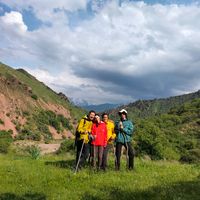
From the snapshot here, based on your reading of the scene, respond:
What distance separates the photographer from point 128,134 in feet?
51.3

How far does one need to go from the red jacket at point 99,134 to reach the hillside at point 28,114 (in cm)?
8839

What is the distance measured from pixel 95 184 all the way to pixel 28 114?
107m

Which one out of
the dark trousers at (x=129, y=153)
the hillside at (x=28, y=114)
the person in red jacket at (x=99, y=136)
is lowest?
the dark trousers at (x=129, y=153)

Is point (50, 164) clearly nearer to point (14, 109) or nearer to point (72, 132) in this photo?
point (14, 109)

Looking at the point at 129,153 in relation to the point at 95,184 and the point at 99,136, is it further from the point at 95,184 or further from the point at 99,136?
the point at 95,184

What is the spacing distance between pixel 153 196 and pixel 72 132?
123 m

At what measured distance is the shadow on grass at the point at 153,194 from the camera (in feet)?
34.4

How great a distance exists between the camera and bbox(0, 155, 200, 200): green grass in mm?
10789

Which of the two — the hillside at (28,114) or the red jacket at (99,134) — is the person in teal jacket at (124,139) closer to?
the red jacket at (99,134)

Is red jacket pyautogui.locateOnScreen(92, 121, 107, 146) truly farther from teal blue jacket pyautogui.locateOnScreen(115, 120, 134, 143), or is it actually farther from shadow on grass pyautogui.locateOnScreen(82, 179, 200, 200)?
shadow on grass pyautogui.locateOnScreen(82, 179, 200, 200)

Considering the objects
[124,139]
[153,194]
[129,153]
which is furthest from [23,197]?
[124,139]

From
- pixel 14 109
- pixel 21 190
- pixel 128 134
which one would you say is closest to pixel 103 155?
pixel 128 134

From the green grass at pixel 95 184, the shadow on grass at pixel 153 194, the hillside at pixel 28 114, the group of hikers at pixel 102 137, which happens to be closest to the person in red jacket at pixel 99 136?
the group of hikers at pixel 102 137

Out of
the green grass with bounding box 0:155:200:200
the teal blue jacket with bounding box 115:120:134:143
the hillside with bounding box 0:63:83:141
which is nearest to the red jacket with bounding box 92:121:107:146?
the teal blue jacket with bounding box 115:120:134:143
